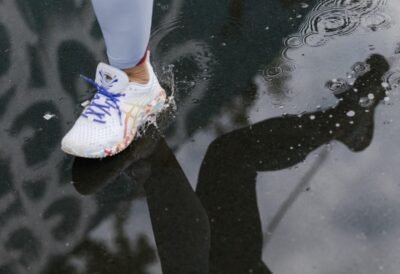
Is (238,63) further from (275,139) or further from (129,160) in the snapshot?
(129,160)

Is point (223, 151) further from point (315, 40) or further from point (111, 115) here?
point (315, 40)

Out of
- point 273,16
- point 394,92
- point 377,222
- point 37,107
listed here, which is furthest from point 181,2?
point 377,222

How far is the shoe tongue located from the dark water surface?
0.18m

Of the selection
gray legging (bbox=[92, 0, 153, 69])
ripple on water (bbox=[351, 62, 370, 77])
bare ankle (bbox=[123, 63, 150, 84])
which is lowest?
ripple on water (bbox=[351, 62, 370, 77])

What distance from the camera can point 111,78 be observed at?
187cm

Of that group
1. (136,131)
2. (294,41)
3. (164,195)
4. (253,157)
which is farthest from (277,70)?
(164,195)

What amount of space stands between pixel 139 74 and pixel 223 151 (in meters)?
0.35

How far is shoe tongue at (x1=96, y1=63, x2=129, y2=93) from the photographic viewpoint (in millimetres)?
1853

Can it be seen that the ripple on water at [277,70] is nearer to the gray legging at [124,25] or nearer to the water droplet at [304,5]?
the water droplet at [304,5]

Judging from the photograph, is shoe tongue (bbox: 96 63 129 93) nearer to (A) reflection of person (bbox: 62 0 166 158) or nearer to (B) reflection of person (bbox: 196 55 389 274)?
(A) reflection of person (bbox: 62 0 166 158)

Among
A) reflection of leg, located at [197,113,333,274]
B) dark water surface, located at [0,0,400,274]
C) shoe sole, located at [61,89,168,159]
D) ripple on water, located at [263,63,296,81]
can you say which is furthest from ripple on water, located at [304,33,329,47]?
shoe sole, located at [61,89,168,159]

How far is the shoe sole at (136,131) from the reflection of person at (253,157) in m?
0.23

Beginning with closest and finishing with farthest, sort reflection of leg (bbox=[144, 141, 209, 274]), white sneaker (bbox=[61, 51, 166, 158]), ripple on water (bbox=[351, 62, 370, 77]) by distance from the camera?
reflection of leg (bbox=[144, 141, 209, 274])
white sneaker (bbox=[61, 51, 166, 158])
ripple on water (bbox=[351, 62, 370, 77])

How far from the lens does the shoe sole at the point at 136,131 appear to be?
1827 millimetres
